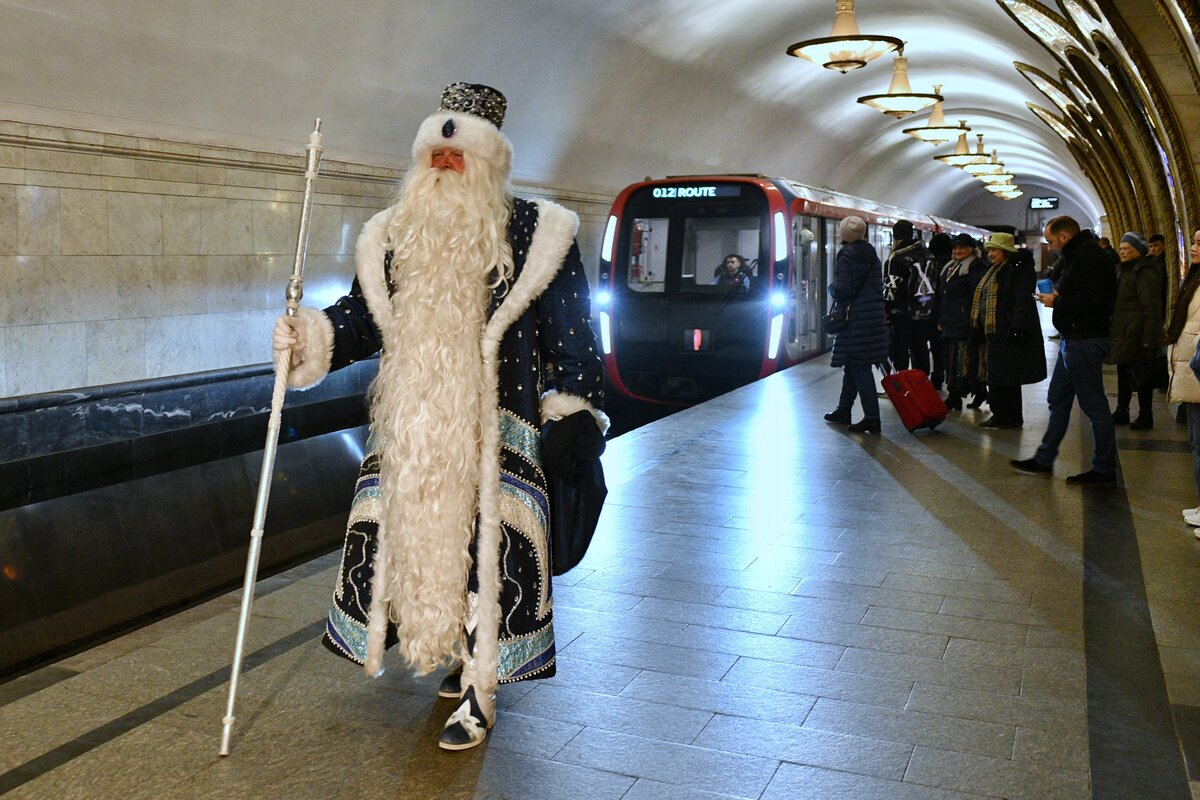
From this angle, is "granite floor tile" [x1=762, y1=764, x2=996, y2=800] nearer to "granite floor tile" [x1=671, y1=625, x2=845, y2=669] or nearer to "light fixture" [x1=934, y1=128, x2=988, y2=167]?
"granite floor tile" [x1=671, y1=625, x2=845, y2=669]

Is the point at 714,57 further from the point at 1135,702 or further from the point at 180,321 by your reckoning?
the point at 1135,702

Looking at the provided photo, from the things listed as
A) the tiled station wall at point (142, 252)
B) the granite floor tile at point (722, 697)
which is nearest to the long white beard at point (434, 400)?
the granite floor tile at point (722, 697)

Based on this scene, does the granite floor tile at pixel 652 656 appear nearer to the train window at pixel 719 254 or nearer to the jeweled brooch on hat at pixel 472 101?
the jeweled brooch on hat at pixel 472 101

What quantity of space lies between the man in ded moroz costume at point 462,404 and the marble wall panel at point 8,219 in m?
6.34

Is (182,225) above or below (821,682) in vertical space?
above

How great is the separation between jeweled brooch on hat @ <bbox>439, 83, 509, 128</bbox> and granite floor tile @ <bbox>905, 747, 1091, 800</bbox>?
2.08 metres

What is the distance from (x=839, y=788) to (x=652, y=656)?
1089mm

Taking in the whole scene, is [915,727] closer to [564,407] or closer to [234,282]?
[564,407]

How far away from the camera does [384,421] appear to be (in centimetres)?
324

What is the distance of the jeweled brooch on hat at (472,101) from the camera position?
3211 mm

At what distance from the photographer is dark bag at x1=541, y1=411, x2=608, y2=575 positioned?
10.4 ft

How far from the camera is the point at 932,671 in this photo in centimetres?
391

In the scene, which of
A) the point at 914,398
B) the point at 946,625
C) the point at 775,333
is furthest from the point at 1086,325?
the point at 775,333

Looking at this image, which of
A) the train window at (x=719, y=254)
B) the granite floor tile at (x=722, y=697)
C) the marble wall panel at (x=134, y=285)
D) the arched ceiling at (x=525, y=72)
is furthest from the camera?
the train window at (x=719, y=254)
